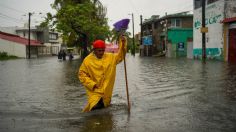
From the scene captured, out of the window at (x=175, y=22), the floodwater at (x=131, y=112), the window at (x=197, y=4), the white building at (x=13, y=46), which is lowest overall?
the floodwater at (x=131, y=112)

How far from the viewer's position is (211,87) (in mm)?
10984

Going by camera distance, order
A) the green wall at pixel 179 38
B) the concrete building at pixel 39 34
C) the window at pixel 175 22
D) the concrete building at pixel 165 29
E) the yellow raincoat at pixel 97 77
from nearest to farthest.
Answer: the yellow raincoat at pixel 97 77, the green wall at pixel 179 38, the concrete building at pixel 165 29, the window at pixel 175 22, the concrete building at pixel 39 34

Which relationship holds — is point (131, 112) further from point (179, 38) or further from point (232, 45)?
point (179, 38)

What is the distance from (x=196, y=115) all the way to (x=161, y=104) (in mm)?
1469

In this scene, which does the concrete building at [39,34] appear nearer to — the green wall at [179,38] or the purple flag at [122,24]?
the green wall at [179,38]

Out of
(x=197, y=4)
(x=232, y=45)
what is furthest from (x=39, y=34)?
(x=232, y=45)

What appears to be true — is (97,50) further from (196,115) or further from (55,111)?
(196,115)

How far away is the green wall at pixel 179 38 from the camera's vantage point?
168 feet

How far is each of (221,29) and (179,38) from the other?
63.2 feet

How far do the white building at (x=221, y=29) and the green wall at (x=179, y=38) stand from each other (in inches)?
511

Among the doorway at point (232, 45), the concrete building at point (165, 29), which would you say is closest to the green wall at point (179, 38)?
the concrete building at point (165, 29)

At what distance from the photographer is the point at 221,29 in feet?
106

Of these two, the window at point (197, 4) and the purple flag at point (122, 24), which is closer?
the purple flag at point (122, 24)

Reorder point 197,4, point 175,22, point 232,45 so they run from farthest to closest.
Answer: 1. point 175,22
2. point 197,4
3. point 232,45
